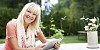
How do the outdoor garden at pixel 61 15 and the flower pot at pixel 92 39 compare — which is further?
the outdoor garden at pixel 61 15

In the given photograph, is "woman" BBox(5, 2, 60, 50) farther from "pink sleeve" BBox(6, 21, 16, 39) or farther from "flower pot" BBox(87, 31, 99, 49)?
"flower pot" BBox(87, 31, 99, 49)

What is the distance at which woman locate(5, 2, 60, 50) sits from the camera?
1.19 m

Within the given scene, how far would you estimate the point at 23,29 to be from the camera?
1257 millimetres

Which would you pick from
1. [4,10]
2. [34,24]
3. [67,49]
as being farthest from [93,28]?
[4,10]

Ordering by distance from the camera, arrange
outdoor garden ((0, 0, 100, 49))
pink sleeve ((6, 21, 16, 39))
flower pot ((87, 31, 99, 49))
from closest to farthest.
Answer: pink sleeve ((6, 21, 16, 39)) < flower pot ((87, 31, 99, 49)) < outdoor garden ((0, 0, 100, 49))

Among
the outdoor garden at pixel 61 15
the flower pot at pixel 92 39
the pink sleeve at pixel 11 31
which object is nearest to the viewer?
the pink sleeve at pixel 11 31

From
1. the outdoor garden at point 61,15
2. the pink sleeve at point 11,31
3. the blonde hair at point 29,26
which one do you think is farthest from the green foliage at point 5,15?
the pink sleeve at point 11,31

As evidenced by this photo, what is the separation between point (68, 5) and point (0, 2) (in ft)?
4.48

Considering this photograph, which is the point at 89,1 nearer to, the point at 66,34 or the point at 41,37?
the point at 66,34

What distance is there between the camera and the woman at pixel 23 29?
1188 millimetres

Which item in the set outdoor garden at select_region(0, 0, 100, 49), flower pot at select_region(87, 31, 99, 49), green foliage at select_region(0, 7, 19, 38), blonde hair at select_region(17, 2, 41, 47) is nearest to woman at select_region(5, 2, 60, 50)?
blonde hair at select_region(17, 2, 41, 47)

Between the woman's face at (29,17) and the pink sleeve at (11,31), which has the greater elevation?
the woman's face at (29,17)

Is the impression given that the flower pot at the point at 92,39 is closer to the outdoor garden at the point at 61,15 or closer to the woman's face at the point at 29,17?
the woman's face at the point at 29,17

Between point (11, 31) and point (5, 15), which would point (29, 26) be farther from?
point (5, 15)
